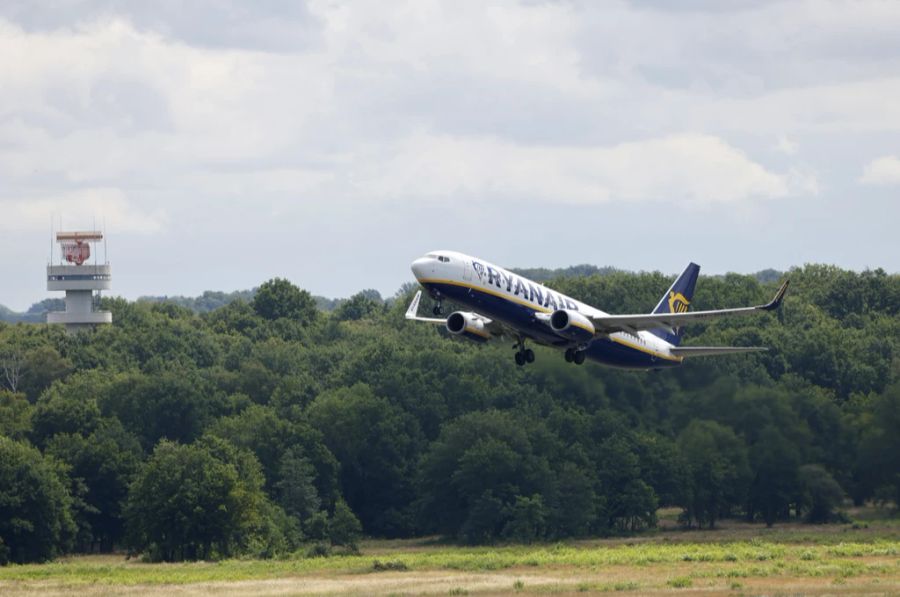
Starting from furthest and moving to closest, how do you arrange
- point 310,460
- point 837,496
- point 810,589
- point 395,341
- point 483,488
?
1. point 395,341
2. point 310,460
3. point 483,488
4. point 837,496
5. point 810,589

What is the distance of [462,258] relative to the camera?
88.1 metres

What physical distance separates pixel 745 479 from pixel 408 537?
127 feet

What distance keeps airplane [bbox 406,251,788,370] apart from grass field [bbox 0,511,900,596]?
12987 millimetres

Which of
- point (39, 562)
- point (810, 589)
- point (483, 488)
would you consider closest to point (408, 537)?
point (483, 488)

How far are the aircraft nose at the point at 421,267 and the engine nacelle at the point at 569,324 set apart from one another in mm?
8049

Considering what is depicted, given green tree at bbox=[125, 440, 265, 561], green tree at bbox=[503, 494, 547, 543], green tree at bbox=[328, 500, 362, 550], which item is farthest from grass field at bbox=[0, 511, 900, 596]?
green tree at bbox=[328, 500, 362, 550]

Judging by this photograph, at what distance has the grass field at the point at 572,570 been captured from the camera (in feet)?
304

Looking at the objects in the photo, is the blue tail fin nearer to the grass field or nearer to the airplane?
the airplane

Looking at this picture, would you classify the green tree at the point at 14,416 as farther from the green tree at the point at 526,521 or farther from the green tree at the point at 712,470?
the green tree at the point at 712,470

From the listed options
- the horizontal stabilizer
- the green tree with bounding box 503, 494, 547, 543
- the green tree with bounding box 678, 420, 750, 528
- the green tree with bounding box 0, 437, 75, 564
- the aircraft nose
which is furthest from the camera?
the green tree with bounding box 503, 494, 547, 543

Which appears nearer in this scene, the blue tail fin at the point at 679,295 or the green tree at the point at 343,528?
the blue tail fin at the point at 679,295

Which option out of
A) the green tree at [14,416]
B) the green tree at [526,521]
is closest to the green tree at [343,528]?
the green tree at [526,521]

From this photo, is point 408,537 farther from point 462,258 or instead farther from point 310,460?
point 462,258

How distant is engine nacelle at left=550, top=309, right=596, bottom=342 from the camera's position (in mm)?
90500
